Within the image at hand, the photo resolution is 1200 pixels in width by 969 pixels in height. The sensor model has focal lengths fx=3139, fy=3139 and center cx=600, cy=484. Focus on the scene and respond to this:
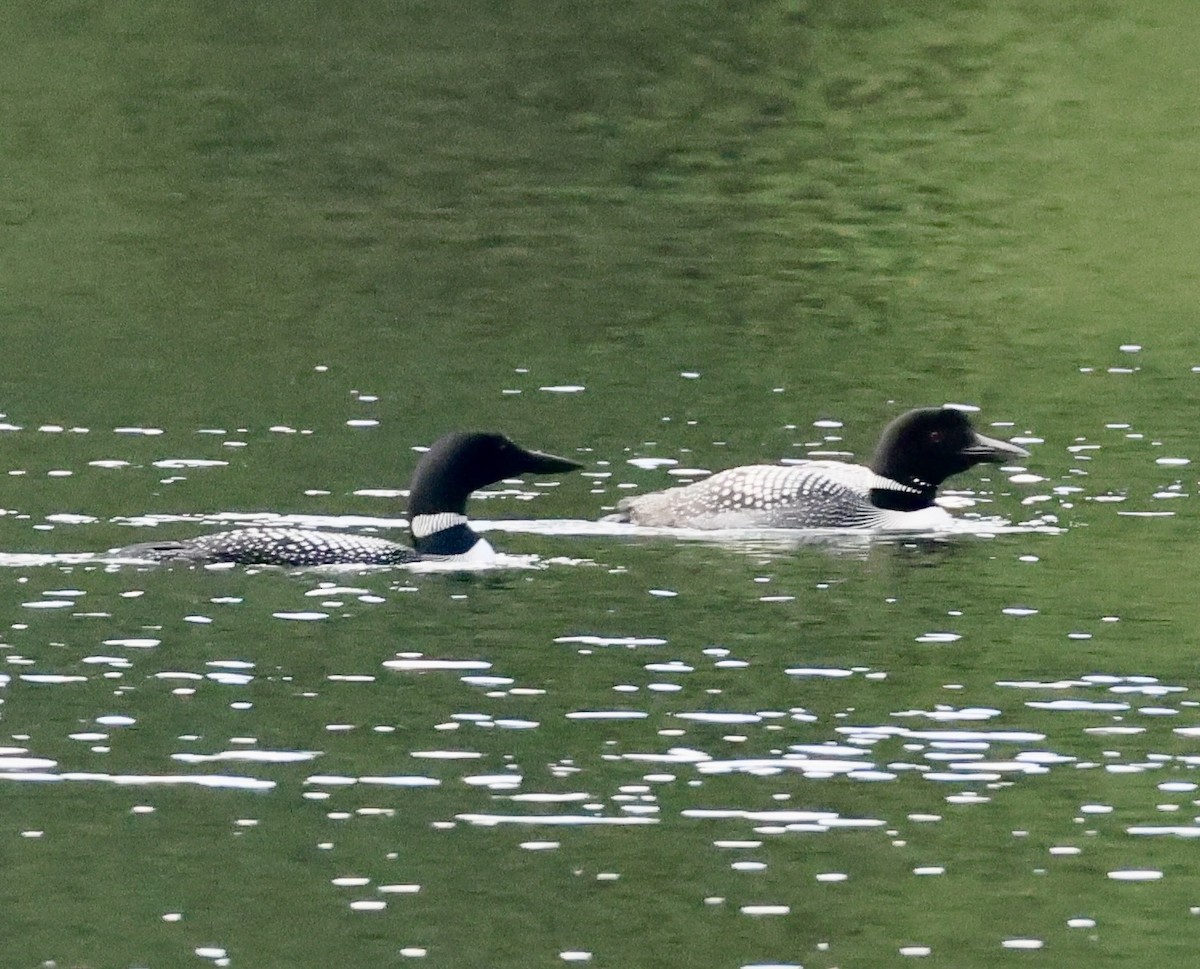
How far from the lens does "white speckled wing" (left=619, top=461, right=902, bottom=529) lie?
16.5 metres

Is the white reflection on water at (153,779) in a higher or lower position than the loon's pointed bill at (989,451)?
lower

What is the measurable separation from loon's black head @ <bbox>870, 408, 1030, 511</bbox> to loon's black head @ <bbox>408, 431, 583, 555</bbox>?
6.80 ft

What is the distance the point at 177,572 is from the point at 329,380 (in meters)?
6.14

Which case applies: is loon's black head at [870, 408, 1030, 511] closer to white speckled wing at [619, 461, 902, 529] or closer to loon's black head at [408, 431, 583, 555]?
white speckled wing at [619, 461, 902, 529]

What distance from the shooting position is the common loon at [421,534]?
49.1 feet

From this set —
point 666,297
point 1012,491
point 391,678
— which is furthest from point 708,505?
point 666,297

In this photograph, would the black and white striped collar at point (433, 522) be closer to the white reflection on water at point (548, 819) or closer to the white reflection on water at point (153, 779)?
the white reflection on water at point (153, 779)

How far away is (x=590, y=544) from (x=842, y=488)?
1.73 m

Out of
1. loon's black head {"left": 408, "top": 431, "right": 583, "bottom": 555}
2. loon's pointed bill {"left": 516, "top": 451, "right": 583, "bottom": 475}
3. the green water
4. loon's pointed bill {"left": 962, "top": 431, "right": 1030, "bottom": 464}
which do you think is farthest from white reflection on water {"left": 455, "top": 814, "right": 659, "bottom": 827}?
loon's pointed bill {"left": 962, "top": 431, "right": 1030, "bottom": 464}

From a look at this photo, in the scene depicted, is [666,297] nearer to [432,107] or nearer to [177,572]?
[177,572]

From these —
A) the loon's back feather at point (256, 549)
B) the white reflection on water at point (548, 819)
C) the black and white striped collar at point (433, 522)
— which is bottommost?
the white reflection on water at point (548, 819)

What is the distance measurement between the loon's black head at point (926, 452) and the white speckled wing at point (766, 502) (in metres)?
0.17

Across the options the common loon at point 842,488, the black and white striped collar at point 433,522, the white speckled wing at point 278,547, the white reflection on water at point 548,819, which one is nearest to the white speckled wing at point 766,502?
the common loon at point 842,488

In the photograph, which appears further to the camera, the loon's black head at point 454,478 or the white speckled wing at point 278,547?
the loon's black head at point 454,478
